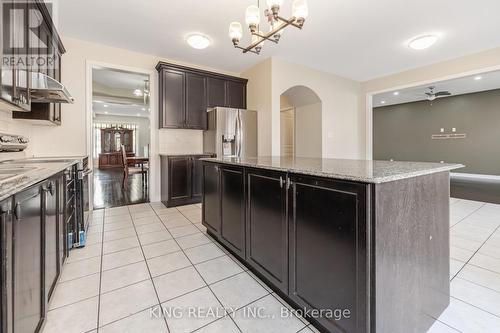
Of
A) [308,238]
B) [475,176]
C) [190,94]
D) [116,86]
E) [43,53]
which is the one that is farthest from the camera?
[475,176]

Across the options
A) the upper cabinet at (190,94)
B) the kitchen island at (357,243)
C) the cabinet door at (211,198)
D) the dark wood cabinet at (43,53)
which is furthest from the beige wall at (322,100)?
the dark wood cabinet at (43,53)

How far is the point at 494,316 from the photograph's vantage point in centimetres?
141

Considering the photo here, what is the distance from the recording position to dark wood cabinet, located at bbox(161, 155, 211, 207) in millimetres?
3912

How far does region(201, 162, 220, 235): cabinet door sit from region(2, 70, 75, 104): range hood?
1590 mm

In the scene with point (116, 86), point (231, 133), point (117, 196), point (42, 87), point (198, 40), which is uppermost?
point (116, 86)

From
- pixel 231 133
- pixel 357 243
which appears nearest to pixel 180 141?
pixel 231 133

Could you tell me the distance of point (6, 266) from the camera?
2.65 ft

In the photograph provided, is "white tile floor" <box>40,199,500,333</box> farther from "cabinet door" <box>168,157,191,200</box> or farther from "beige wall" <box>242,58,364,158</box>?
"beige wall" <box>242,58,364,158</box>

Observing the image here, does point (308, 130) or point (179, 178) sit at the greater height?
point (308, 130)

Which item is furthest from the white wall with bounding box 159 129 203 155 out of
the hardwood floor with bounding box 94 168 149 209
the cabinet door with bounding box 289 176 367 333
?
the cabinet door with bounding box 289 176 367 333

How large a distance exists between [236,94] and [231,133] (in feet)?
3.35

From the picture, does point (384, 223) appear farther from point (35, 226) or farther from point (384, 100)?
point (384, 100)

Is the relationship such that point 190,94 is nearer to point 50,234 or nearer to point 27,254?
point 50,234

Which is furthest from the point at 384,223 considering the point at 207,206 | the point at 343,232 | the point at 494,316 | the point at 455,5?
the point at 455,5
